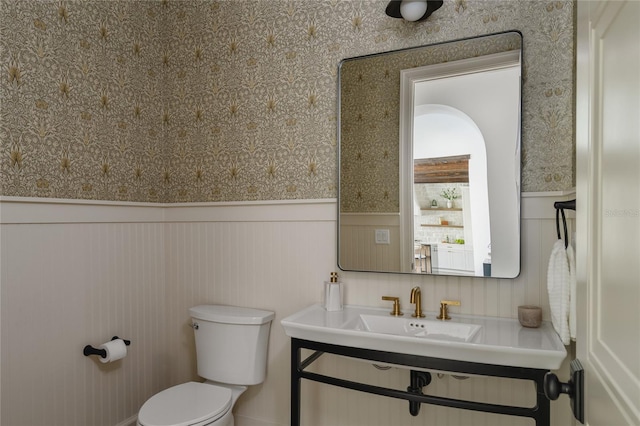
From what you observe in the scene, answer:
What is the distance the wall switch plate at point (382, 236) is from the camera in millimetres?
1883

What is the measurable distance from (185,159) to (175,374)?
4.14ft

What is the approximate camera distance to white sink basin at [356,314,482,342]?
1.61 metres

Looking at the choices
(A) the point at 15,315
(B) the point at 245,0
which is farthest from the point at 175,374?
(B) the point at 245,0

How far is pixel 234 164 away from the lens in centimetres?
225

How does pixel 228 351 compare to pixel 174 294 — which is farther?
pixel 174 294

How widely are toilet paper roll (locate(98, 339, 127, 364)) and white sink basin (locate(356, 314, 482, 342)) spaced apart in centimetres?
114

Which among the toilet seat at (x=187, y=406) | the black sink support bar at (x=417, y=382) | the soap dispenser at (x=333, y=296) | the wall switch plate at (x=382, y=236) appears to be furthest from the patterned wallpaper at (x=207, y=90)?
the toilet seat at (x=187, y=406)

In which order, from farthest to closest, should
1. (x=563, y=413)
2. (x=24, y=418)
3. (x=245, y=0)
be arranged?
(x=245, y=0)
(x=24, y=418)
(x=563, y=413)

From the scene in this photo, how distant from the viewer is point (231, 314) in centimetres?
207

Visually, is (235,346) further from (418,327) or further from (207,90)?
(207,90)

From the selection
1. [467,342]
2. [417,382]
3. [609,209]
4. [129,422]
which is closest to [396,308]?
[417,382]

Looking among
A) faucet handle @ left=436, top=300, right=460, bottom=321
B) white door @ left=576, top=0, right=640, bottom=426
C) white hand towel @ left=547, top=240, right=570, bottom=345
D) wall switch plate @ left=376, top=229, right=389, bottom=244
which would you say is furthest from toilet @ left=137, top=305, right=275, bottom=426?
white door @ left=576, top=0, right=640, bottom=426

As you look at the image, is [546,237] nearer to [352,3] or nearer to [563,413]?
[563,413]

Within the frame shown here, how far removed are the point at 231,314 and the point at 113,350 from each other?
0.56 metres
